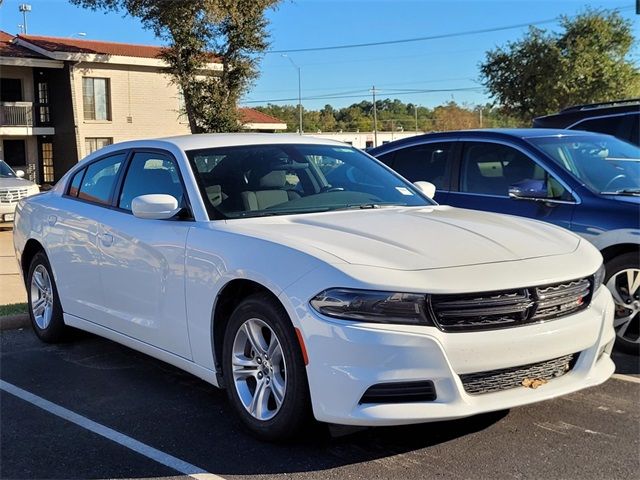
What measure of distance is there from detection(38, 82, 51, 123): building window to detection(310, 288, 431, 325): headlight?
→ 1303 inches

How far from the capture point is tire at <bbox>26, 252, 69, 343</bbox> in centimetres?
575

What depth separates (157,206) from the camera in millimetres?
4262

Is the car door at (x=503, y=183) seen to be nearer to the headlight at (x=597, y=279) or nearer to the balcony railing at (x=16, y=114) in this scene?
the headlight at (x=597, y=279)

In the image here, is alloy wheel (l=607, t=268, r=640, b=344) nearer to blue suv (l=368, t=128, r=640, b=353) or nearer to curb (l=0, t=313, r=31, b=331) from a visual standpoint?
blue suv (l=368, t=128, r=640, b=353)

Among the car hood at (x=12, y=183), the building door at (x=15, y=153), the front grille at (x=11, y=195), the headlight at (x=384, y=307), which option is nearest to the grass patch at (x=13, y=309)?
the headlight at (x=384, y=307)

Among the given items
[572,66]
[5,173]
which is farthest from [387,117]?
[5,173]

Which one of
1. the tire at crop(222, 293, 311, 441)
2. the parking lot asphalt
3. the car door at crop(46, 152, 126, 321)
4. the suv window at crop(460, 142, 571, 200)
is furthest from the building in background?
the tire at crop(222, 293, 311, 441)

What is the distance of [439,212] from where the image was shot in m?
4.64

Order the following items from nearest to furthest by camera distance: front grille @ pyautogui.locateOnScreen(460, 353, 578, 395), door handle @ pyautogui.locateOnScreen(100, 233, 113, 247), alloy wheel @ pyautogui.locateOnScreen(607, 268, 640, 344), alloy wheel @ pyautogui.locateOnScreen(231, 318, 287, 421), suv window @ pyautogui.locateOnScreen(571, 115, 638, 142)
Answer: front grille @ pyautogui.locateOnScreen(460, 353, 578, 395) < alloy wheel @ pyautogui.locateOnScreen(231, 318, 287, 421) < door handle @ pyautogui.locateOnScreen(100, 233, 113, 247) < alloy wheel @ pyautogui.locateOnScreen(607, 268, 640, 344) < suv window @ pyautogui.locateOnScreen(571, 115, 638, 142)

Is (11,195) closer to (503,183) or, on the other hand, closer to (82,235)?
(82,235)

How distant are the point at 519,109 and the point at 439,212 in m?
31.5

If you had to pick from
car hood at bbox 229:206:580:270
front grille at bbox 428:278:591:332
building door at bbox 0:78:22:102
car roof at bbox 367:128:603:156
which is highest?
building door at bbox 0:78:22:102

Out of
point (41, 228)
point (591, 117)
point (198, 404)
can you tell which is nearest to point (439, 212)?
point (198, 404)

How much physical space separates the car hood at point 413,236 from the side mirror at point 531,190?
122 centimetres
